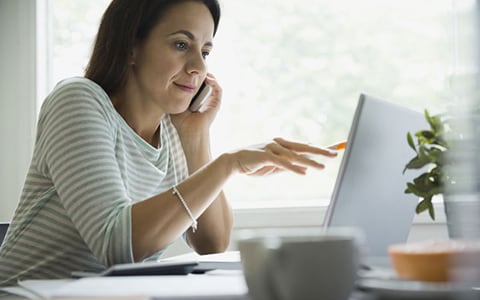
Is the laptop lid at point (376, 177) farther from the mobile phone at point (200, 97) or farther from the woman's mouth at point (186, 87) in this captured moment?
the mobile phone at point (200, 97)

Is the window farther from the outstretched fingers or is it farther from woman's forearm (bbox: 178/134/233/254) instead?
the outstretched fingers

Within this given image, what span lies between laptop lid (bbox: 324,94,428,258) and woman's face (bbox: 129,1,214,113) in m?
0.59

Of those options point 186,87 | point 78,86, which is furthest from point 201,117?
point 78,86

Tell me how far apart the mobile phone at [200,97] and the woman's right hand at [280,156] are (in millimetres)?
659

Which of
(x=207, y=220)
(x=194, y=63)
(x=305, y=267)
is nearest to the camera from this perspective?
(x=305, y=267)

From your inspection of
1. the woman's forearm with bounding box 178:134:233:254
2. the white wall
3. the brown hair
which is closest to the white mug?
the brown hair

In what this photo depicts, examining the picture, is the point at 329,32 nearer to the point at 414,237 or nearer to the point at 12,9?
the point at 414,237

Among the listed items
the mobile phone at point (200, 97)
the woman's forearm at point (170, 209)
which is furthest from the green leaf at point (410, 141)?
the mobile phone at point (200, 97)

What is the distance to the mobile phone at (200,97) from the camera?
1901mm

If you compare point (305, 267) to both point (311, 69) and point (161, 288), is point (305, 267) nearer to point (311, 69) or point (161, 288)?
point (161, 288)

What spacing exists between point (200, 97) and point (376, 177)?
88 cm

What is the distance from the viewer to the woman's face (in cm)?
160

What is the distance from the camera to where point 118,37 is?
1582mm

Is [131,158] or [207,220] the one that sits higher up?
[131,158]
